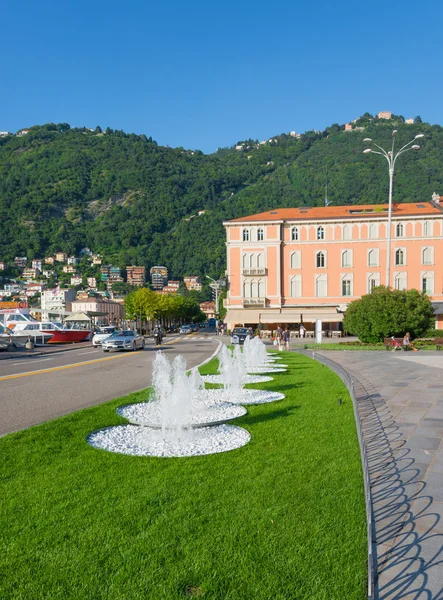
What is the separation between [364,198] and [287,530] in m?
119

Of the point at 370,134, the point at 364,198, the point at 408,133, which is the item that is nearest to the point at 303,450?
the point at 364,198

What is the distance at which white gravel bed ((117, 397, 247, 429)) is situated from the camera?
7.82m

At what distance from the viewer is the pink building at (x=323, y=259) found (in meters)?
53.4

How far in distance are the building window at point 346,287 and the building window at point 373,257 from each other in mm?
3128

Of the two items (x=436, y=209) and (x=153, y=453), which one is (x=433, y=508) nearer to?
(x=153, y=453)

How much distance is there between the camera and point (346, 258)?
181 ft

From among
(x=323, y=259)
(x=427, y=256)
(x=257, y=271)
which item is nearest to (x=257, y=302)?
(x=257, y=271)

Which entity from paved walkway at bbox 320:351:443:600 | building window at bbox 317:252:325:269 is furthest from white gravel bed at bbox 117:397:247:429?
building window at bbox 317:252:325:269

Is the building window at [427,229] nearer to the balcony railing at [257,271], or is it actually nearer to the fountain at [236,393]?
the balcony railing at [257,271]

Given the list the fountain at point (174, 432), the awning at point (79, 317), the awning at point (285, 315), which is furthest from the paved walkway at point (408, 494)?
the awning at point (79, 317)

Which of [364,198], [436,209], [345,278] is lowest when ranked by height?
[345,278]

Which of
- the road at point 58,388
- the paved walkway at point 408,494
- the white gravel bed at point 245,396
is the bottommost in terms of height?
the road at point 58,388

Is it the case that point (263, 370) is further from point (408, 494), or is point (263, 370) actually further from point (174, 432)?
point (408, 494)

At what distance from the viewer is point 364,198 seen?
115m
